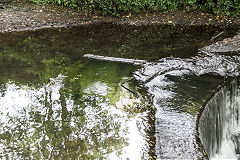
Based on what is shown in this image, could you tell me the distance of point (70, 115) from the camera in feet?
19.5

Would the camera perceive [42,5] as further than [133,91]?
Yes

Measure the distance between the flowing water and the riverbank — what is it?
4.55ft

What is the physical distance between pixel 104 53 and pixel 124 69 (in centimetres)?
158

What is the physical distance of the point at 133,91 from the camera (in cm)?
661

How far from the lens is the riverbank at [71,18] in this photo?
11719 mm

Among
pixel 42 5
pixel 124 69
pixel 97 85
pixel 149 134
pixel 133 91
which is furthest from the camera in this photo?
pixel 42 5

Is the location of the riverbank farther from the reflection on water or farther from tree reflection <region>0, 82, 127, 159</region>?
tree reflection <region>0, 82, 127, 159</region>

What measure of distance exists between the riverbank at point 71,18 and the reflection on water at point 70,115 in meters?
4.50

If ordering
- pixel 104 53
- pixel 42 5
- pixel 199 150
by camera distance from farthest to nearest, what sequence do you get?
pixel 42 5 → pixel 104 53 → pixel 199 150

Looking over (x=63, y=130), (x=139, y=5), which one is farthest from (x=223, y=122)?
(x=139, y=5)

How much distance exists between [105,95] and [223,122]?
2.94 metres

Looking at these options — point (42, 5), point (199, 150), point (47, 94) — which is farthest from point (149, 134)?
point (42, 5)

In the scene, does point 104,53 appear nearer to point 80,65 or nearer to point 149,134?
point 80,65

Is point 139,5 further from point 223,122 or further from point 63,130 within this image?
point 63,130
